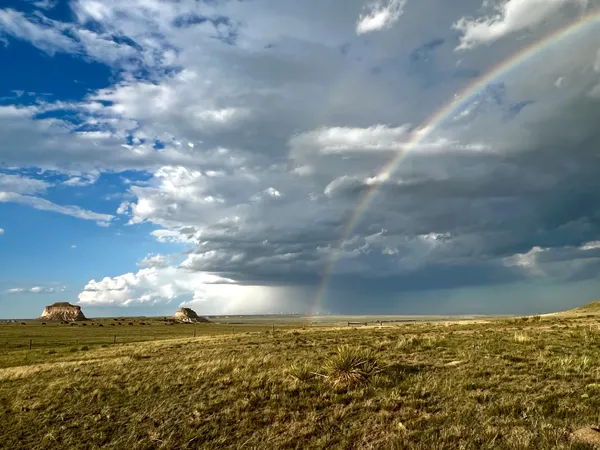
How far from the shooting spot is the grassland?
31.6ft

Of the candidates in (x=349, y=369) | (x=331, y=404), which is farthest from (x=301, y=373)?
(x=331, y=404)

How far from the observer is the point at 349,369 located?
1428 centimetres

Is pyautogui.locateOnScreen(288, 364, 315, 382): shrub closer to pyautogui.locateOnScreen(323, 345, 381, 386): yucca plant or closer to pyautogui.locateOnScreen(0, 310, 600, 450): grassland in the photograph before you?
pyautogui.locateOnScreen(0, 310, 600, 450): grassland

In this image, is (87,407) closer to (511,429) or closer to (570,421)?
(511,429)

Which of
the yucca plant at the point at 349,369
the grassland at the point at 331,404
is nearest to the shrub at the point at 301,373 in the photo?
the grassland at the point at 331,404

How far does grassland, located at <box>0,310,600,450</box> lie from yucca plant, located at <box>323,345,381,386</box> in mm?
38

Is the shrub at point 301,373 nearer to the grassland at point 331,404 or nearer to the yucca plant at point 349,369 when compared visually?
the grassland at point 331,404

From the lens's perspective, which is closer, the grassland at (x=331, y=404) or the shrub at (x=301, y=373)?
the grassland at (x=331, y=404)

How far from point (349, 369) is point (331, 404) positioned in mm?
2279

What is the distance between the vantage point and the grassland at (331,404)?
31.6 feet

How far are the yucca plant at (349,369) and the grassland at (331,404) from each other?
0.04 meters

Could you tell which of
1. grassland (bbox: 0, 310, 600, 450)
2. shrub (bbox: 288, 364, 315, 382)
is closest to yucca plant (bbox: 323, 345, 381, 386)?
grassland (bbox: 0, 310, 600, 450)

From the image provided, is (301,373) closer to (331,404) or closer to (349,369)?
(349,369)

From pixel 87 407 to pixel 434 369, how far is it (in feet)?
38.1
